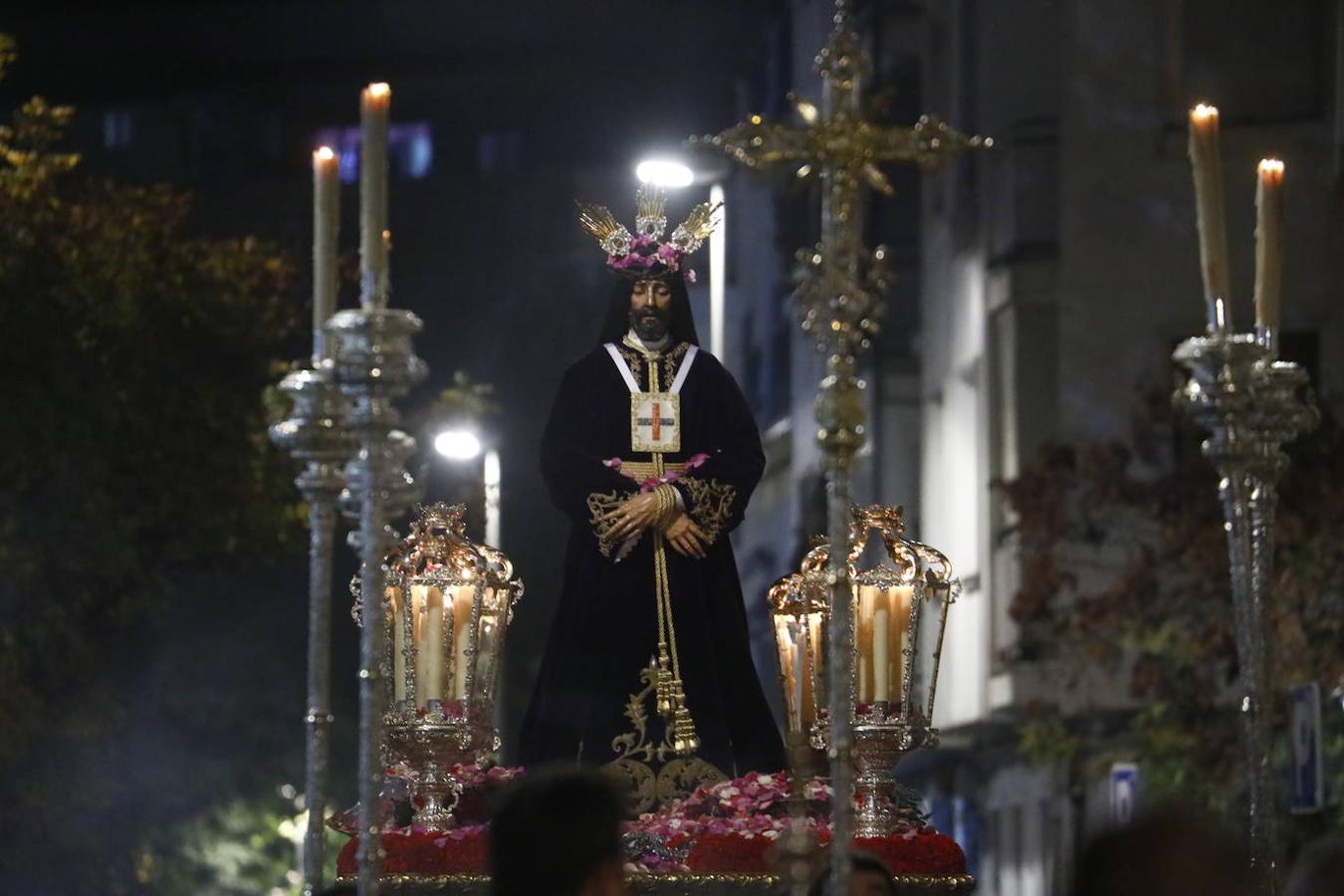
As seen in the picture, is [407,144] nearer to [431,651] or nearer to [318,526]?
[431,651]

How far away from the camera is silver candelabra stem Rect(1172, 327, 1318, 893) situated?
371 inches

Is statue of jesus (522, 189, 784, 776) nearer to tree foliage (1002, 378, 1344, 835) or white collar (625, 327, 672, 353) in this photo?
white collar (625, 327, 672, 353)

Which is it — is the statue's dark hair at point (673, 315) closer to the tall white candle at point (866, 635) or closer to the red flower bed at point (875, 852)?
the tall white candle at point (866, 635)

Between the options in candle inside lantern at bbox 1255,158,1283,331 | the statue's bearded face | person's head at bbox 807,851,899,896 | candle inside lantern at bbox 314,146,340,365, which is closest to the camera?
person's head at bbox 807,851,899,896

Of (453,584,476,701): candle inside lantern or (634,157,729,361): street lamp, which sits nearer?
(453,584,476,701): candle inside lantern

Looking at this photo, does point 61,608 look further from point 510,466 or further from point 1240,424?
point 1240,424

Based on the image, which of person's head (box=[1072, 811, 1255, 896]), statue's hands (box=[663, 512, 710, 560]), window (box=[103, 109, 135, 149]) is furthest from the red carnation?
window (box=[103, 109, 135, 149])

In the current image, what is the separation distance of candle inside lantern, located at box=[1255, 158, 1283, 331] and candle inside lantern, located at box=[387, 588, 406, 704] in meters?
3.18

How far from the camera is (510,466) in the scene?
87.6 feet

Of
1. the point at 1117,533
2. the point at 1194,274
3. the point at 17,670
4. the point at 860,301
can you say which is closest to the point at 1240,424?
the point at 860,301

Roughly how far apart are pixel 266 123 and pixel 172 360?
80.0 ft

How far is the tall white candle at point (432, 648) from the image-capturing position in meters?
11.0

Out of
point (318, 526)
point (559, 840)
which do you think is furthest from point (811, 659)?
point (559, 840)

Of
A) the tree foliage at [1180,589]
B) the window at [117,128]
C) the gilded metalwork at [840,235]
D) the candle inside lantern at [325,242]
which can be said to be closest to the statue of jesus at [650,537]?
the candle inside lantern at [325,242]
